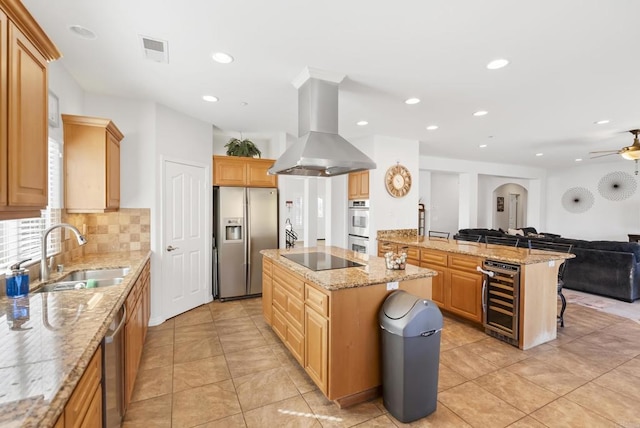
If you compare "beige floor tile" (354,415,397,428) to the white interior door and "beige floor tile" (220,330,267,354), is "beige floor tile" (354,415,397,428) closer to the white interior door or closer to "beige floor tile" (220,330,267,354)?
"beige floor tile" (220,330,267,354)

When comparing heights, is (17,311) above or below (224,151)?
below

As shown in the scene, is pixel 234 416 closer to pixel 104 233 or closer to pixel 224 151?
pixel 104 233

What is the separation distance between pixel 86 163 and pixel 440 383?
11.9ft

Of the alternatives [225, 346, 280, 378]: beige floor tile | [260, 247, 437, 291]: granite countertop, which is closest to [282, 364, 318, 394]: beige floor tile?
[225, 346, 280, 378]: beige floor tile

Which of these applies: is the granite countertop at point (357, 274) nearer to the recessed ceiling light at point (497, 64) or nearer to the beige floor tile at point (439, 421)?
the beige floor tile at point (439, 421)

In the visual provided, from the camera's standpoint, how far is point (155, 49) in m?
2.33

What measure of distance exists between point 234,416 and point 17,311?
1400mm

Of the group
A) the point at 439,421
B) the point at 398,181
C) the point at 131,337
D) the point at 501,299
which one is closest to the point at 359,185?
the point at 398,181

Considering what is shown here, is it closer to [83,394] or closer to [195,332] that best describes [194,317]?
[195,332]

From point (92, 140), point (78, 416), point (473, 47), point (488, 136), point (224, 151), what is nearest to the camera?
point (78, 416)

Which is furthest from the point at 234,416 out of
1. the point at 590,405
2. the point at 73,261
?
the point at 590,405

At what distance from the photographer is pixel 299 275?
2.52 m

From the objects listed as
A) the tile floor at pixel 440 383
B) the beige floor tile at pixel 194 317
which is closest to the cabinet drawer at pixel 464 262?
the tile floor at pixel 440 383

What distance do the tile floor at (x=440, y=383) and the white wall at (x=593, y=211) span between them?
257 inches
